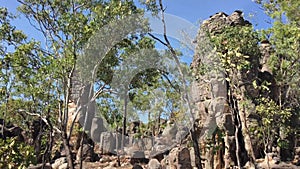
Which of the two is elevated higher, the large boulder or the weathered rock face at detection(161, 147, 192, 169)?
the large boulder

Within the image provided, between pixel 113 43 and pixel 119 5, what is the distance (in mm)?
1601

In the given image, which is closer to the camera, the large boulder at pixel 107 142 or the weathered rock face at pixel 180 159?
the weathered rock face at pixel 180 159

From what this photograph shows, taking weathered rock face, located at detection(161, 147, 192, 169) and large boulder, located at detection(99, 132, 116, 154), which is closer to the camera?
weathered rock face, located at detection(161, 147, 192, 169)

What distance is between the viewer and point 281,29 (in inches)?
352

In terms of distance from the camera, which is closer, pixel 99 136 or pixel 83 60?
pixel 83 60

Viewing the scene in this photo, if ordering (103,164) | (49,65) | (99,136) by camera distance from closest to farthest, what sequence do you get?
(49,65) < (103,164) < (99,136)

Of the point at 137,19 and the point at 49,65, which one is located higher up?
the point at 137,19

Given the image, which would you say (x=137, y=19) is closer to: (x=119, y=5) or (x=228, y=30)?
(x=119, y=5)

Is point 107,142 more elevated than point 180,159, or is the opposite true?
point 107,142

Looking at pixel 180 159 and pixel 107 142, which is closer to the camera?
pixel 180 159

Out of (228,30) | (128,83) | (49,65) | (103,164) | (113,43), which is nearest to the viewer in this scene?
(49,65)

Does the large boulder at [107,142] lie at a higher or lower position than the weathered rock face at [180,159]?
higher

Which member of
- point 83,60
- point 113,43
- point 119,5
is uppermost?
point 119,5

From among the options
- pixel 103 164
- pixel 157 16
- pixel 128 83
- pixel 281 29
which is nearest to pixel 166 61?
pixel 128 83
